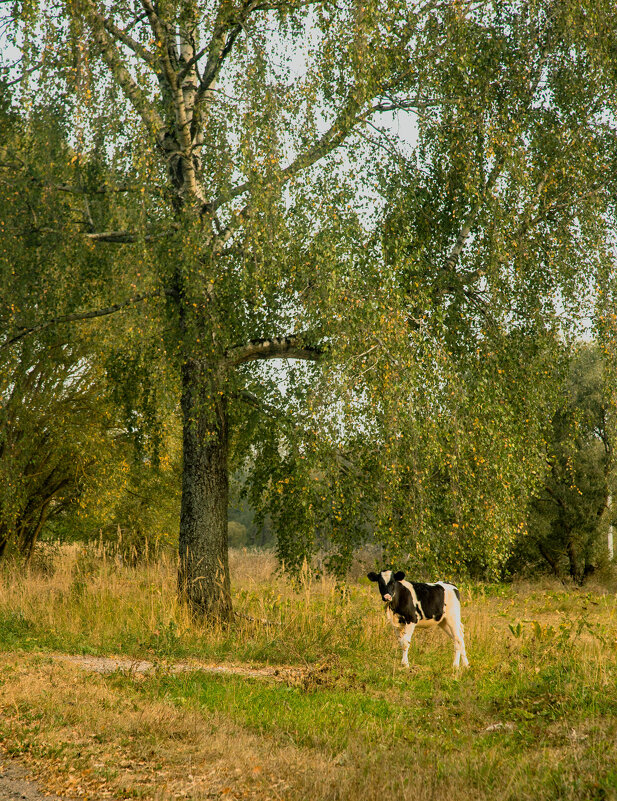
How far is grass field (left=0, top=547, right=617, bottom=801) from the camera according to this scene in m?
5.62

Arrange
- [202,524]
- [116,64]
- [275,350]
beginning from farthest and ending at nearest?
[275,350], [202,524], [116,64]

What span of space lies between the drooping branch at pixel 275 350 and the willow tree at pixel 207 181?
33 millimetres

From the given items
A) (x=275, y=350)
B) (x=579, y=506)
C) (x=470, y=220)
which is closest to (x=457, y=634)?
(x=275, y=350)

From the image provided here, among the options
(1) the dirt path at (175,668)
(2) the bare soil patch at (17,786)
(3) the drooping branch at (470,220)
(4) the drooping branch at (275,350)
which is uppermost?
(3) the drooping branch at (470,220)

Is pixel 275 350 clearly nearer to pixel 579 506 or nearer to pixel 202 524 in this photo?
pixel 202 524

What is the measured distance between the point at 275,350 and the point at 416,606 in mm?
4609

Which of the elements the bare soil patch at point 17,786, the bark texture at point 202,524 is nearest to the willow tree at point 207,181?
the bark texture at point 202,524

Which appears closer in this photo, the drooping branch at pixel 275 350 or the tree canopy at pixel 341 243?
the tree canopy at pixel 341 243

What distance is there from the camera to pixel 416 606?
32.1ft

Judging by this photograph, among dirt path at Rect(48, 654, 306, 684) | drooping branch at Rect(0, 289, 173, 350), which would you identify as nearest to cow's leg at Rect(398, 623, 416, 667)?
dirt path at Rect(48, 654, 306, 684)

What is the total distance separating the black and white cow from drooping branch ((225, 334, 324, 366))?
3628 mm

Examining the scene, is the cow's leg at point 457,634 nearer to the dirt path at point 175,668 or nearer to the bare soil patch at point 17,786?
the dirt path at point 175,668

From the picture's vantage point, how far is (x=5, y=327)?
1124cm

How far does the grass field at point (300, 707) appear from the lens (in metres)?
5.62
